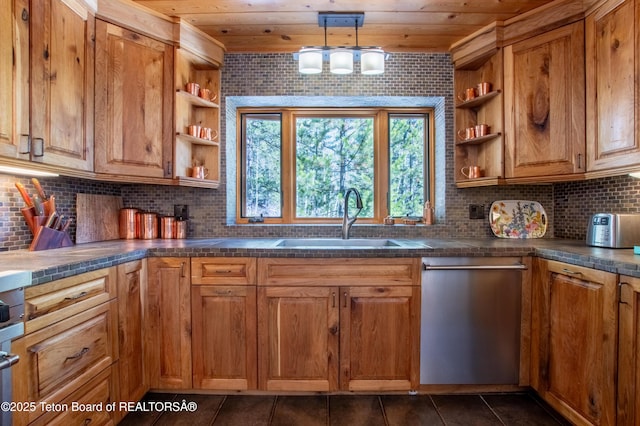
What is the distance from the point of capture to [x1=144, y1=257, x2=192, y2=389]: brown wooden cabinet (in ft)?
5.90

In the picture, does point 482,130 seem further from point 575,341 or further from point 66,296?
point 66,296

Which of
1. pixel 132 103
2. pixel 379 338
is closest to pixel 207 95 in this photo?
pixel 132 103

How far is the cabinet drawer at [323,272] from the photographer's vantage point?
179 centimetres

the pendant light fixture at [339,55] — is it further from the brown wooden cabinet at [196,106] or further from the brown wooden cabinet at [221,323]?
the brown wooden cabinet at [221,323]

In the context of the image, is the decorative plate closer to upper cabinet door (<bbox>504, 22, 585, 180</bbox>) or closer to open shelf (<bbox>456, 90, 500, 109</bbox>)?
upper cabinet door (<bbox>504, 22, 585, 180</bbox>)

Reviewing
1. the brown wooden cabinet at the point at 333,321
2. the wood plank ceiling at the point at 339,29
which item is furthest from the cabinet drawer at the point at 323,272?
the wood plank ceiling at the point at 339,29

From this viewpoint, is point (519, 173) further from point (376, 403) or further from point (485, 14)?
point (376, 403)

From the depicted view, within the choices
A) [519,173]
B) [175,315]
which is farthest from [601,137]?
[175,315]

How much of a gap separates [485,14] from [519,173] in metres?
1.04

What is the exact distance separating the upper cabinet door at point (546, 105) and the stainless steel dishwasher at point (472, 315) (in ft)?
2.18

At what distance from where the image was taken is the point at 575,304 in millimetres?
1534

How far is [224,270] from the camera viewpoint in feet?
5.93

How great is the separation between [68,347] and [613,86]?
9.36 ft

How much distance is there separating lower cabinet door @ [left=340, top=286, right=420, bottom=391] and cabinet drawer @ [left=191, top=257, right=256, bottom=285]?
547 mm
